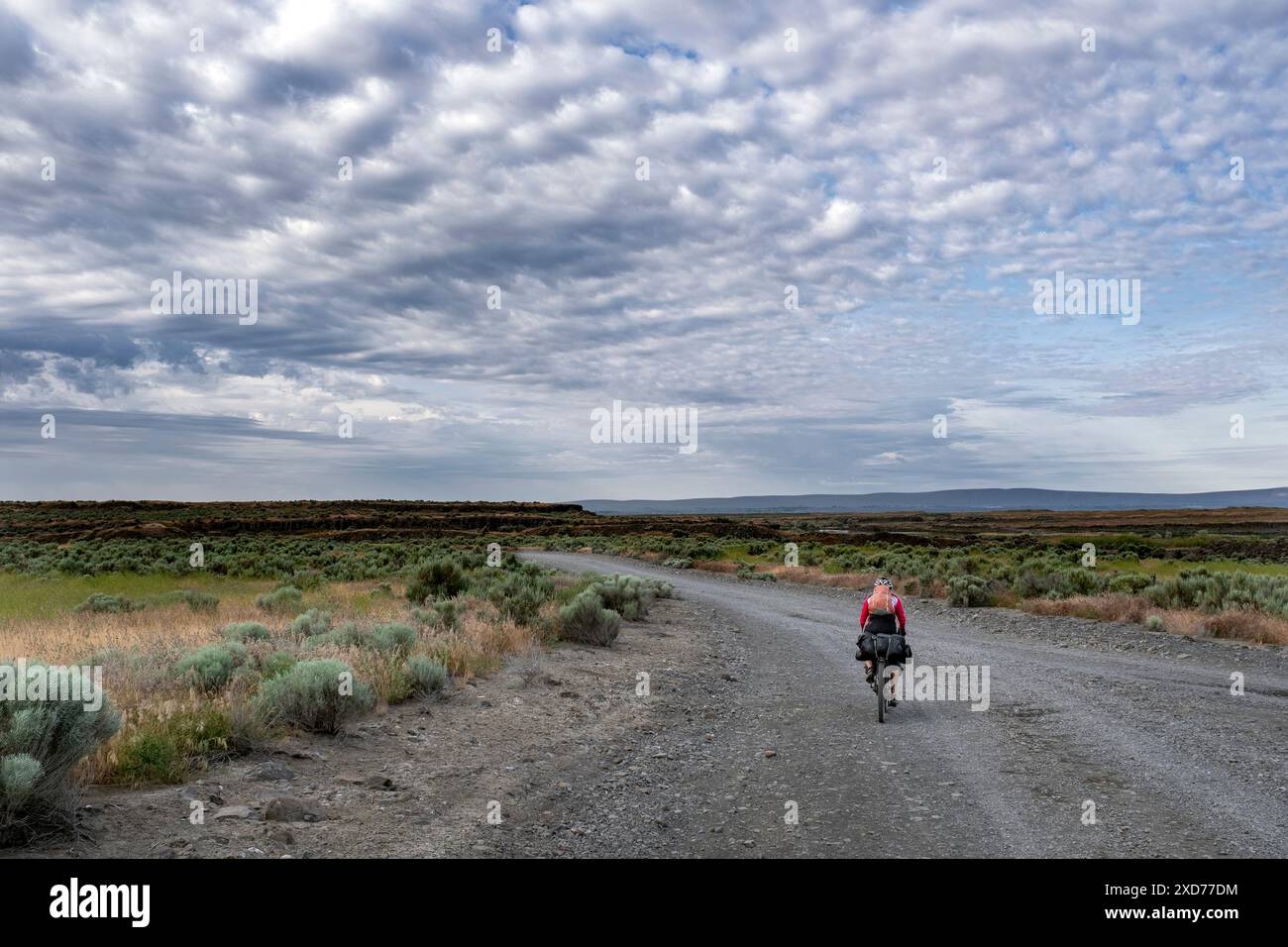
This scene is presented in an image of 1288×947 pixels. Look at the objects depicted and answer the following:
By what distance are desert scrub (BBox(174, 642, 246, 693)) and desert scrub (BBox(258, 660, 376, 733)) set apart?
1.24 meters

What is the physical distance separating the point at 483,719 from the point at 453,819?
340cm

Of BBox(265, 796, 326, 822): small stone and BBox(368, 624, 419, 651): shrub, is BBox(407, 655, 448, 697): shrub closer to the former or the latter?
BBox(368, 624, 419, 651): shrub

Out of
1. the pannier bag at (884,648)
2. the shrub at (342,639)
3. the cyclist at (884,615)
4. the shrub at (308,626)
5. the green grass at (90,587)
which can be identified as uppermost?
the cyclist at (884,615)

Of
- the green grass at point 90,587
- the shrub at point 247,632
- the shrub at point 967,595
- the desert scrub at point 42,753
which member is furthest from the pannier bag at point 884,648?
the green grass at point 90,587

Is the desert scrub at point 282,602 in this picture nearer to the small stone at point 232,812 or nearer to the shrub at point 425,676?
the shrub at point 425,676

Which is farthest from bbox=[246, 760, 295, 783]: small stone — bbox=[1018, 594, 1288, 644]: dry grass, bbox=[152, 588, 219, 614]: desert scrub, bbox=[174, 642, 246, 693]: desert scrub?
bbox=[1018, 594, 1288, 644]: dry grass

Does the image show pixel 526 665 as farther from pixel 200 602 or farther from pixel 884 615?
pixel 200 602

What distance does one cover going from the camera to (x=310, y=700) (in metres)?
8.65

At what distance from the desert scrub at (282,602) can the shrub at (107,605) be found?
3.22m

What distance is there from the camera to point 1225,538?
7131 cm

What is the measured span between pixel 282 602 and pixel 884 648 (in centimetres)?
1696

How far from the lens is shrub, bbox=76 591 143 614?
22.0 m

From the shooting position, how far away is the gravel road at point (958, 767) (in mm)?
6180
